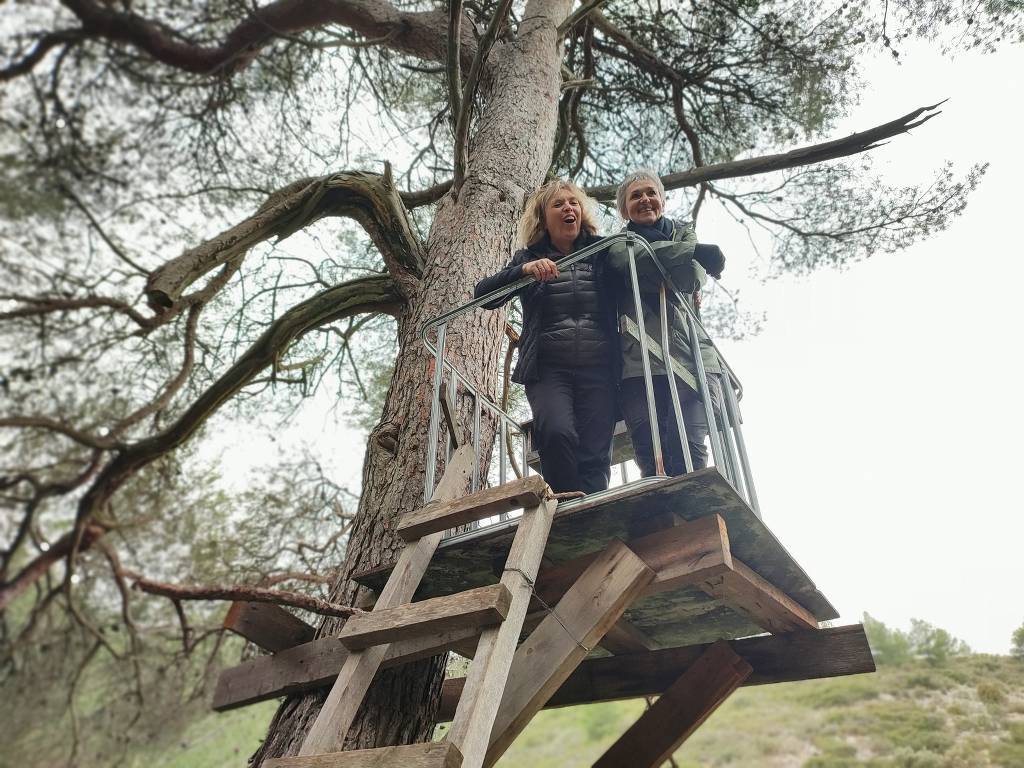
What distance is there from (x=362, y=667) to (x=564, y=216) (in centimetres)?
164

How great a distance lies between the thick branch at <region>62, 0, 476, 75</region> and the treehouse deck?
1242 millimetres

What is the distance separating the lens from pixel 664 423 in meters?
2.02

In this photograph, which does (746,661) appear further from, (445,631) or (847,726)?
(847,726)

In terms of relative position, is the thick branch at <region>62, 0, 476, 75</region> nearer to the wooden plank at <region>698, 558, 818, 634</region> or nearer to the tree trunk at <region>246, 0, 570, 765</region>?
the tree trunk at <region>246, 0, 570, 765</region>

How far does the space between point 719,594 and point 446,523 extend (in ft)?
2.37

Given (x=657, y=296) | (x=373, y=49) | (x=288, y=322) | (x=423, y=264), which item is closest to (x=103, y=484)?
(x=288, y=322)

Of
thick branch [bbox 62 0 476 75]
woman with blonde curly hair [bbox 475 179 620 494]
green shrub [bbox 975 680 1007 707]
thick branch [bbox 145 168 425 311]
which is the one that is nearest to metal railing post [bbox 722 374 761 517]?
woman with blonde curly hair [bbox 475 179 620 494]

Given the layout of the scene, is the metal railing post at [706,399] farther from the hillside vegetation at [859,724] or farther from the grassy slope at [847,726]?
the grassy slope at [847,726]

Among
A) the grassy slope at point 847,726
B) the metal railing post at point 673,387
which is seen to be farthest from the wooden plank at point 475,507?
the grassy slope at point 847,726

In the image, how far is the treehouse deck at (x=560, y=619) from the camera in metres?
1.27

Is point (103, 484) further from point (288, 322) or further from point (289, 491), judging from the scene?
point (289, 491)

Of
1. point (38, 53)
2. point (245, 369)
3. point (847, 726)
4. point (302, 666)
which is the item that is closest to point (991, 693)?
point (847, 726)

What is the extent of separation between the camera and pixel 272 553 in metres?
5.02

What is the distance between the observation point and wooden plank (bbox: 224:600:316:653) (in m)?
1.86
